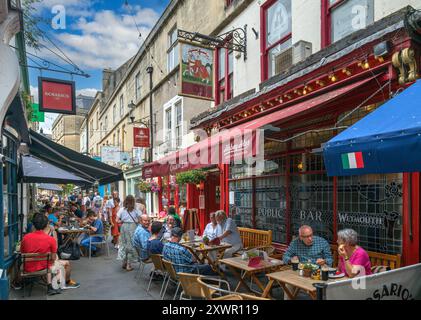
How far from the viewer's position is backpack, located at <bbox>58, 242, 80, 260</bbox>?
30.9 ft

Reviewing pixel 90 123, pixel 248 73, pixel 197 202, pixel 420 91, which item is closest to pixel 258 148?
pixel 420 91

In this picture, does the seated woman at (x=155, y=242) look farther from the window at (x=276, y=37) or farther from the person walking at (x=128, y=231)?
the window at (x=276, y=37)

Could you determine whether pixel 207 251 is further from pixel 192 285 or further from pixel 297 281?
pixel 297 281

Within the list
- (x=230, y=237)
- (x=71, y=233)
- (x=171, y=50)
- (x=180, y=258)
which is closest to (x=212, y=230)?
(x=230, y=237)

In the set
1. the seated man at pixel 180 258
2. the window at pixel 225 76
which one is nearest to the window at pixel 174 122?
the window at pixel 225 76

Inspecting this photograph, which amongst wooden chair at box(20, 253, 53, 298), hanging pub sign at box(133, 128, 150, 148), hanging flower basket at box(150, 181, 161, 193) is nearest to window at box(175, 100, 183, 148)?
hanging pub sign at box(133, 128, 150, 148)

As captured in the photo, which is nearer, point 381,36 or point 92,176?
point 381,36

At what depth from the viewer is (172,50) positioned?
50.0 ft

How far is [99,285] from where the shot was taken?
6703 mm

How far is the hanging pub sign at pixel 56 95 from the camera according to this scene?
8.28 metres
